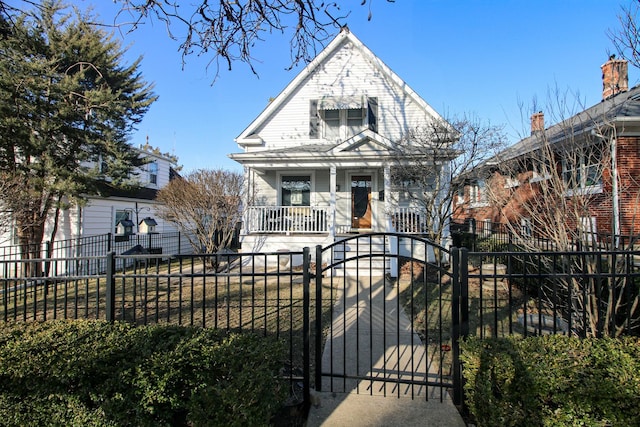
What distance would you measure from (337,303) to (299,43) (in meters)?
5.17

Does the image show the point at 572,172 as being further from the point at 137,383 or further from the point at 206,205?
the point at 206,205

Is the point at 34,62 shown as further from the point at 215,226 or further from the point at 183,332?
the point at 183,332

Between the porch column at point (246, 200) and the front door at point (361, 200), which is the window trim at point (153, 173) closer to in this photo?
the porch column at point (246, 200)

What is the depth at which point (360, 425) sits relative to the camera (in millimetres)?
2715

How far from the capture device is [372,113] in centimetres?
1273

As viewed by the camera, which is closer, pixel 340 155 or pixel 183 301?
pixel 183 301

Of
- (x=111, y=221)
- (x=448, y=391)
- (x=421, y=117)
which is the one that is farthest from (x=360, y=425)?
(x=111, y=221)

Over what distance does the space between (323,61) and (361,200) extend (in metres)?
6.09

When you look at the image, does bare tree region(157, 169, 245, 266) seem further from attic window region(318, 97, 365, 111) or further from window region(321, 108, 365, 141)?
attic window region(318, 97, 365, 111)

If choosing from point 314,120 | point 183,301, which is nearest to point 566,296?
point 183,301

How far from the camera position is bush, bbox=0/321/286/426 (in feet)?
7.34

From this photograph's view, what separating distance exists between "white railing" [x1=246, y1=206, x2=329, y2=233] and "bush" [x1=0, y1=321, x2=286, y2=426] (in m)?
8.76

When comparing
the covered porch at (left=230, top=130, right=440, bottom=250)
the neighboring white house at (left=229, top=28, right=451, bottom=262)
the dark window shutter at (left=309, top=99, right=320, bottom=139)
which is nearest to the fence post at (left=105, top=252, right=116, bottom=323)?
the covered porch at (left=230, top=130, right=440, bottom=250)

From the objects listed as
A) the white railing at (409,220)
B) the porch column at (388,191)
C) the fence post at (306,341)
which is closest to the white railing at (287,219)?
the porch column at (388,191)
